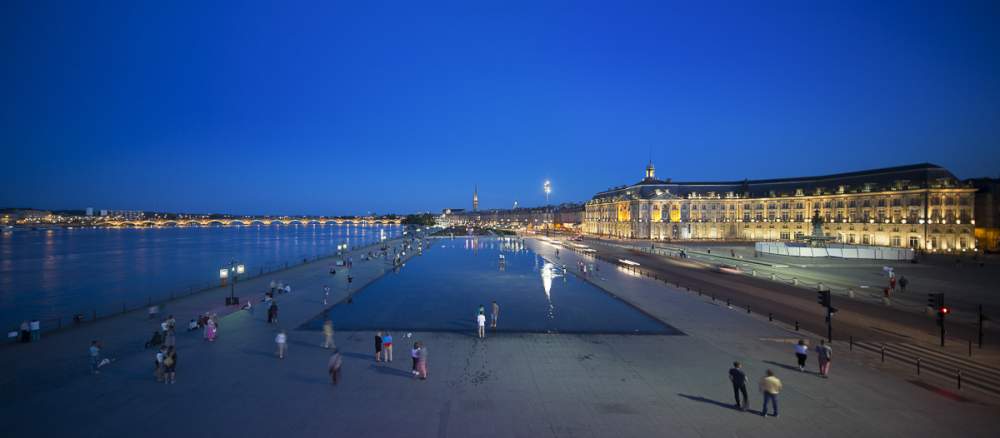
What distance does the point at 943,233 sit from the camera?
7944 cm

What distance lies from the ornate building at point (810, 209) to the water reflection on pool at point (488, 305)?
57425 millimetres

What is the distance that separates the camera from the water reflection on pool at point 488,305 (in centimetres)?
2162

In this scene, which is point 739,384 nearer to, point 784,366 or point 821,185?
point 784,366

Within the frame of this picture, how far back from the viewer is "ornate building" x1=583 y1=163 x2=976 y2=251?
8019cm

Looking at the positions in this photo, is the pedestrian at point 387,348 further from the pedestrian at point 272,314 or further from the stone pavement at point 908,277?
the stone pavement at point 908,277

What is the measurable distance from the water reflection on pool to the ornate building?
57425 millimetres

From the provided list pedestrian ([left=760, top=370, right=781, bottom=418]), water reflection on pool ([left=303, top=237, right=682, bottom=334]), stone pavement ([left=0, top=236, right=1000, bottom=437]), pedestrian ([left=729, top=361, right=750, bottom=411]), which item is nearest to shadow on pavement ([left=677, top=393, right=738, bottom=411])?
stone pavement ([left=0, top=236, right=1000, bottom=437])

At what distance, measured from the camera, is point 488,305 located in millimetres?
26641

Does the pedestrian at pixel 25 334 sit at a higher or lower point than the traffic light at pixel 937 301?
lower

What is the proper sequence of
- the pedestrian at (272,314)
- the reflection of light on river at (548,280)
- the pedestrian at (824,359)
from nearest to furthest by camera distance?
the pedestrian at (824,359), the pedestrian at (272,314), the reflection of light on river at (548,280)

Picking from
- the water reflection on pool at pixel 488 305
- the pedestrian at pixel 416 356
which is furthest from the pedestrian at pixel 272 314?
the pedestrian at pixel 416 356

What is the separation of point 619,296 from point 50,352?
2847 centimetres

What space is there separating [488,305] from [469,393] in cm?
1392

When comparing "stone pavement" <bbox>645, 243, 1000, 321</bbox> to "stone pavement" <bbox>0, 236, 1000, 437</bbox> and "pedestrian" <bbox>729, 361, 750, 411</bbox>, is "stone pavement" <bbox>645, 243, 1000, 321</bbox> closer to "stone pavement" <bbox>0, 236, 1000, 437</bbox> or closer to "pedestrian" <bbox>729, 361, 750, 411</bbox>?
"stone pavement" <bbox>0, 236, 1000, 437</bbox>
